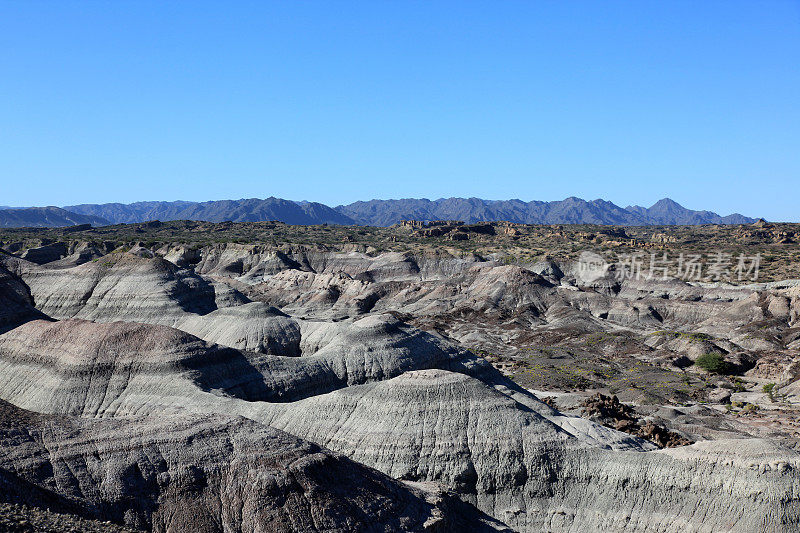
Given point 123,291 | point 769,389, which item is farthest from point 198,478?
point 123,291

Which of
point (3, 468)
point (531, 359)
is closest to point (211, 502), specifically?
point (3, 468)

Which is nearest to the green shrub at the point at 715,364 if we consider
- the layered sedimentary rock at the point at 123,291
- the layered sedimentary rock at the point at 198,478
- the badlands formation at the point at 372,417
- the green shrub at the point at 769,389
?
the badlands formation at the point at 372,417

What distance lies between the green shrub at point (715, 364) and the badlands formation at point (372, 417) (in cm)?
26

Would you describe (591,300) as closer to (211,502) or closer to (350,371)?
(350,371)

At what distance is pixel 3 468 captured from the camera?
1664 cm

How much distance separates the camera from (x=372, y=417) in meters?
27.3

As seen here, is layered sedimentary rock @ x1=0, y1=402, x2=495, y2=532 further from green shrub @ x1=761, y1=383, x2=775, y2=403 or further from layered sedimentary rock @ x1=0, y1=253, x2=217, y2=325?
layered sedimentary rock @ x1=0, y1=253, x2=217, y2=325

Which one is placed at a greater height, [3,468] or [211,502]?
[3,468]

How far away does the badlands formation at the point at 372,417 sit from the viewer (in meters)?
18.0

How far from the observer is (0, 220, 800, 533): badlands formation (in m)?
18.0

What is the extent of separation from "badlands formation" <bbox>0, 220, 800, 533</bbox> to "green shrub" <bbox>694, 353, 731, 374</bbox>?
26 centimetres

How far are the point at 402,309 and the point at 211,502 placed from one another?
72.4 meters

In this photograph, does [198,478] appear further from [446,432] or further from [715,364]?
[715,364]

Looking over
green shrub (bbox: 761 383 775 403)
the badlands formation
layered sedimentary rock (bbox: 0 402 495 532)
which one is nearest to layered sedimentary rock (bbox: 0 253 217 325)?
the badlands formation
